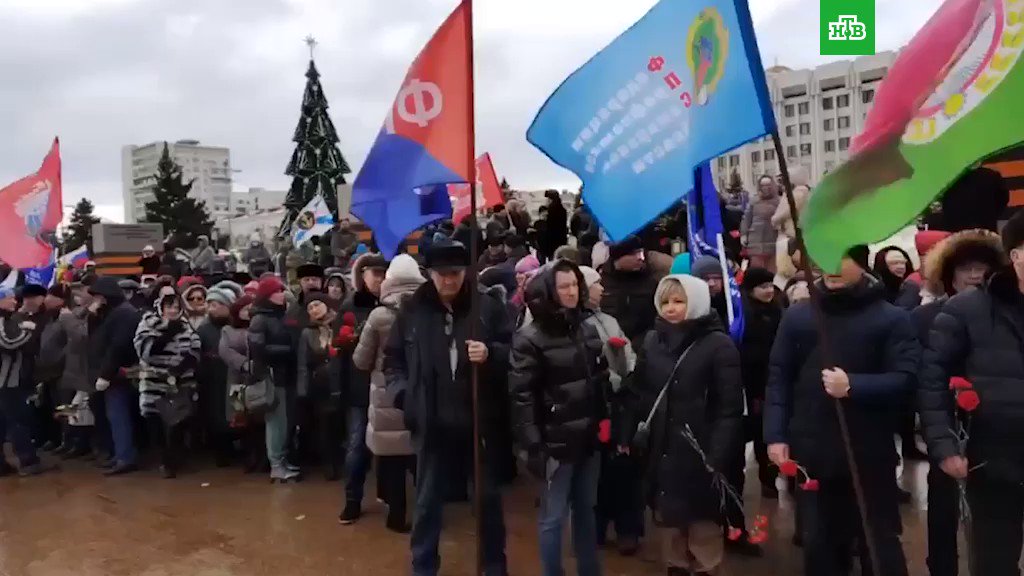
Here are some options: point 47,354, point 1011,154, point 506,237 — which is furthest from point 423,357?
point 1011,154

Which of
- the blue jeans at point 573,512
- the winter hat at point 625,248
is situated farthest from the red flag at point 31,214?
the blue jeans at point 573,512

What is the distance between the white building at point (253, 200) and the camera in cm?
9400

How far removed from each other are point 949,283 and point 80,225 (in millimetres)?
53951

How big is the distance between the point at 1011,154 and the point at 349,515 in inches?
283

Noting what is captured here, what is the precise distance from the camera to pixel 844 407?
13.0 ft

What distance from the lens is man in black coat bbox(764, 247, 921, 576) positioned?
153 inches

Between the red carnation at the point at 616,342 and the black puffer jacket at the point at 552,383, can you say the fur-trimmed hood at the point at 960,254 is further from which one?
the black puffer jacket at the point at 552,383

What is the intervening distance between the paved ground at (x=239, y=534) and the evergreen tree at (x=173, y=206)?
1641 inches

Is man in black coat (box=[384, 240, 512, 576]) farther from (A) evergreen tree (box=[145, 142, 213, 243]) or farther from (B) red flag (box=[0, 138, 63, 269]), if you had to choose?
(A) evergreen tree (box=[145, 142, 213, 243])

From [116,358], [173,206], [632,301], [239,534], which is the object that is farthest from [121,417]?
[173,206]

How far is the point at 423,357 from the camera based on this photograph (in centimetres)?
471

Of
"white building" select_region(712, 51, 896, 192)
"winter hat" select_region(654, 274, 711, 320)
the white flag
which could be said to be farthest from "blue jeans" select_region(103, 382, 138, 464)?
"white building" select_region(712, 51, 896, 192)

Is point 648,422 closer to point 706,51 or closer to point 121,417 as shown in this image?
point 706,51

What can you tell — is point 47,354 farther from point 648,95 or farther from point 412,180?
point 648,95
